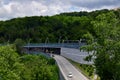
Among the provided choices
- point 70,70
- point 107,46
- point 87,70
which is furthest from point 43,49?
point 107,46

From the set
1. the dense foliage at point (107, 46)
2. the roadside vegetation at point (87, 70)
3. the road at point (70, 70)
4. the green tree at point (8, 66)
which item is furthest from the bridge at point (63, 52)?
the dense foliage at point (107, 46)

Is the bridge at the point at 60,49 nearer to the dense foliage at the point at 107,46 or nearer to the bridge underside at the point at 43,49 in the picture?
the bridge underside at the point at 43,49

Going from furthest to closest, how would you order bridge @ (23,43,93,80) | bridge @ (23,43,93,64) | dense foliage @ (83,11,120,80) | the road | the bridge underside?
the bridge underside → bridge @ (23,43,93,64) → bridge @ (23,43,93,80) → the road → dense foliage @ (83,11,120,80)

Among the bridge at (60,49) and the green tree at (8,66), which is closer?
the green tree at (8,66)

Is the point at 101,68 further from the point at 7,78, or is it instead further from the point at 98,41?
the point at 7,78

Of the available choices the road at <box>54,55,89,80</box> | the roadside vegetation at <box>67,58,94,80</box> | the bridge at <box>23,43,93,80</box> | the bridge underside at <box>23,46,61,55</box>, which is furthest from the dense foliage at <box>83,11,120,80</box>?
the bridge underside at <box>23,46,61,55</box>

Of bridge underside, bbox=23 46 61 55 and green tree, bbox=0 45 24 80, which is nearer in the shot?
green tree, bbox=0 45 24 80

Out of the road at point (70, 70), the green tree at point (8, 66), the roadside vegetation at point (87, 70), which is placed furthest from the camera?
the road at point (70, 70)

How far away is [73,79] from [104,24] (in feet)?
135

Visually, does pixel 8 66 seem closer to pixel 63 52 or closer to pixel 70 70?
pixel 70 70

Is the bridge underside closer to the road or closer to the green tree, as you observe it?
the road

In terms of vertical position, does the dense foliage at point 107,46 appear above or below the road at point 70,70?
above

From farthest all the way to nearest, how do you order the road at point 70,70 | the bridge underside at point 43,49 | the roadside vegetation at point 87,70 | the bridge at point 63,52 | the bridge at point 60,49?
the bridge underside at point 43,49 < the bridge at point 60,49 < the bridge at point 63,52 < the road at point 70,70 < the roadside vegetation at point 87,70

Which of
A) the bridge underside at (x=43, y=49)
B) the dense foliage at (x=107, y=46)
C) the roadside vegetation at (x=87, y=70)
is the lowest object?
the bridge underside at (x=43, y=49)
